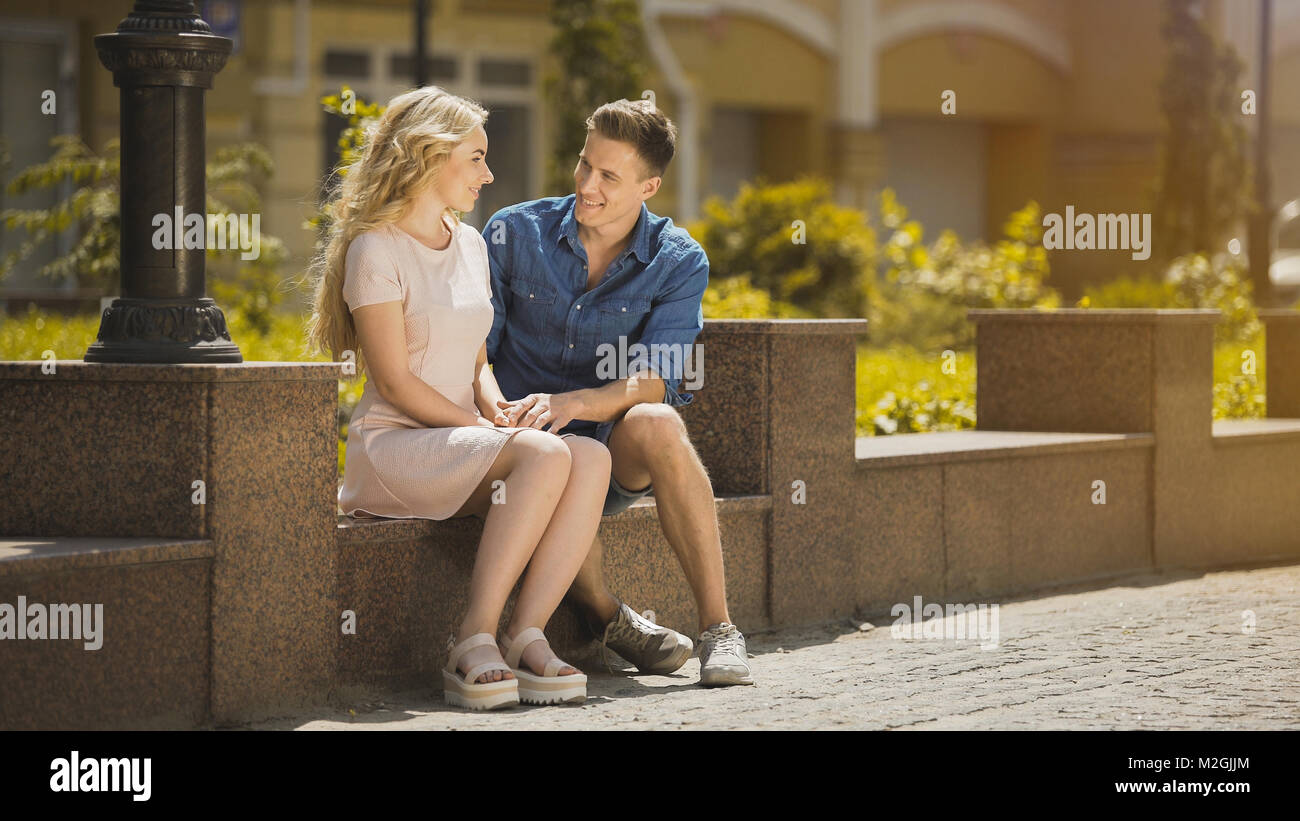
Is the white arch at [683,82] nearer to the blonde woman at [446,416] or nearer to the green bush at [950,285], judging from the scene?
the green bush at [950,285]

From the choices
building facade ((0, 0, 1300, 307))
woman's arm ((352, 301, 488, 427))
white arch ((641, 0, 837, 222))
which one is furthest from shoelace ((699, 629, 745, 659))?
white arch ((641, 0, 837, 222))

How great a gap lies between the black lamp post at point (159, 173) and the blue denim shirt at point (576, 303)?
1011mm

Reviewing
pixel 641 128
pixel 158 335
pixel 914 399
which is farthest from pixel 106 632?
pixel 914 399

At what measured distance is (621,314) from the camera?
5492mm

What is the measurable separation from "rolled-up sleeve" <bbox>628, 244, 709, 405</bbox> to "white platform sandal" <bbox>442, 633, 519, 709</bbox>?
1039 mm

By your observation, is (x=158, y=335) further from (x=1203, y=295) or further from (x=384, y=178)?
(x=1203, y=295)

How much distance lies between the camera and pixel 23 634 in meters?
4.21

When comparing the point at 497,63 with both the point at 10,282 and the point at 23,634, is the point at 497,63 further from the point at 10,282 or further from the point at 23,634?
the point at 23,634

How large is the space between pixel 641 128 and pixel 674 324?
594 mm

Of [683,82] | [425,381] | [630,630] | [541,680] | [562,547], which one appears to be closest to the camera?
[541,680]

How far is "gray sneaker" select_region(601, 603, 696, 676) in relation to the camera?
5398mm
